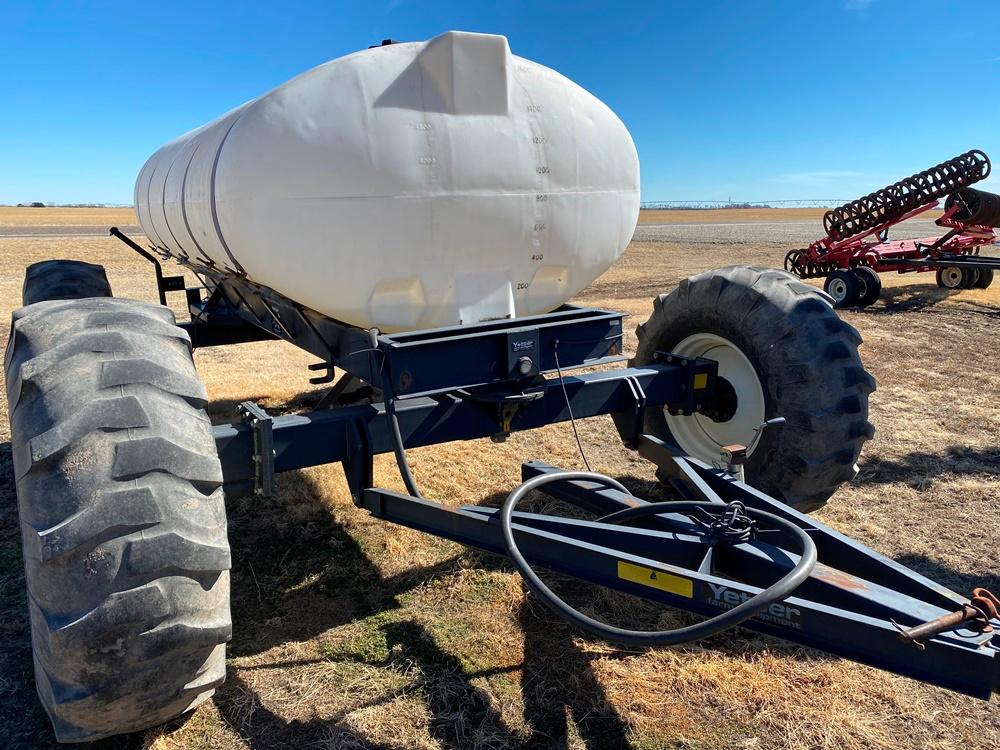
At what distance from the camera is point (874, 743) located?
8.33 ft

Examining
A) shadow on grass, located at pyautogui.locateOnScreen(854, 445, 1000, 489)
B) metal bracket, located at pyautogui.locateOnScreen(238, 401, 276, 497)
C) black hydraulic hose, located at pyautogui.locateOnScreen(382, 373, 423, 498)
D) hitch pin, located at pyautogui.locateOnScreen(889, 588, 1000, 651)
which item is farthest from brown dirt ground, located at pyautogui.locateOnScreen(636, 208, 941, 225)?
hitch pin, located at pyautogui.locateOnScreen(889, 588, 1000, 651)

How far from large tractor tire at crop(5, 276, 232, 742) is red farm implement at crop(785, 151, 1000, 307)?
12.9m

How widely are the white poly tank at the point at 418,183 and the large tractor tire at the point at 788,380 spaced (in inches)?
35.6

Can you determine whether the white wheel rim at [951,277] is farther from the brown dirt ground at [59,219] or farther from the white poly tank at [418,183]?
the brown dirt ground at [59,219]

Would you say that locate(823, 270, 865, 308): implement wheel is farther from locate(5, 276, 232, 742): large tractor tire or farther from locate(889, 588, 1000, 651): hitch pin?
locate(5, 276, 232, 742): large tractor tire

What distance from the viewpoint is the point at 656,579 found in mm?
2236

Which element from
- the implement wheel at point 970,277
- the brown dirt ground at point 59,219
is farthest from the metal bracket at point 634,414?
the brown dirt ground at point 59,219

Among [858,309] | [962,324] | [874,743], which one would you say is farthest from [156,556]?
Result: [858,309]

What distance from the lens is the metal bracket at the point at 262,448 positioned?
9.55 ft

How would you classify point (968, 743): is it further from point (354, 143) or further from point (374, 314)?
point (354, 143)

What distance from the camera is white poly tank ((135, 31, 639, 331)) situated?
9.56ft

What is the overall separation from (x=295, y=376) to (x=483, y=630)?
5.20 meters

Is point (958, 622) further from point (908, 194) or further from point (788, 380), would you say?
point (908, 194)

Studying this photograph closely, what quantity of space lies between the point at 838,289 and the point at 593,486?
11.7 meters
